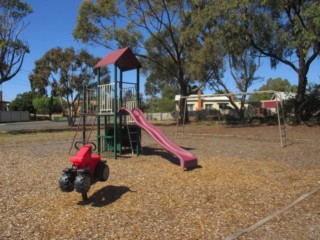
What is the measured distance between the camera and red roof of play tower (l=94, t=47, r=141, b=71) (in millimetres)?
11496

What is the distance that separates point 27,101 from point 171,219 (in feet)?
244

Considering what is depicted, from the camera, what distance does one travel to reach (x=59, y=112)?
3442 inches

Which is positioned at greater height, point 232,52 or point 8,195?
point 232,52

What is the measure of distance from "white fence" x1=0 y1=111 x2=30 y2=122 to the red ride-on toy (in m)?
52.3

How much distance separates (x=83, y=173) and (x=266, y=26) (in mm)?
19007

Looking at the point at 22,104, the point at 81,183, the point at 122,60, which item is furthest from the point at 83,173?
the point at 22,104

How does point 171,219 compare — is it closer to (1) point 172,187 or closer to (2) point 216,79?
(1) point 172,187

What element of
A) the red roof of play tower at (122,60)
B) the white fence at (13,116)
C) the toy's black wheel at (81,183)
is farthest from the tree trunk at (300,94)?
the white fence at (13,116)

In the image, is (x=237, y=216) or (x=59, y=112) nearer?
(x=237, y=216)

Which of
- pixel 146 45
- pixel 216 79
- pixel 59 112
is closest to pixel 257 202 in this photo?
pixel 146 45

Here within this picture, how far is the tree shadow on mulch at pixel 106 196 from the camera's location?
19.5 feet

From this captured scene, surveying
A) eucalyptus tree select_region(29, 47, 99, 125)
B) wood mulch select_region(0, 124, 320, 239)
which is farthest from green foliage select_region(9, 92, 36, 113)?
wood mulch select_region(0, 124, 320, 239)

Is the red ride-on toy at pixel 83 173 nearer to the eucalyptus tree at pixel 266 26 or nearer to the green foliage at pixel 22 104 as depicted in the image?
the eucalyptus tree at pixel 266 26

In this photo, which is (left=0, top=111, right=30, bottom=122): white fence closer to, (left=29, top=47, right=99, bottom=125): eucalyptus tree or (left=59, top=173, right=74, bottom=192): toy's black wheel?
(left=29, top=47, right=99, bottom=125): eucalyptus tree
